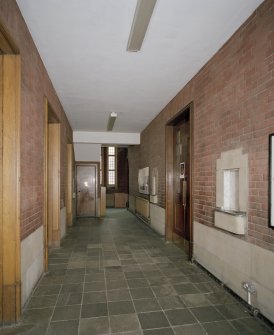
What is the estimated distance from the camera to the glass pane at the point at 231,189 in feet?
9.48

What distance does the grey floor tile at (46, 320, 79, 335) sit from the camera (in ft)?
6.98

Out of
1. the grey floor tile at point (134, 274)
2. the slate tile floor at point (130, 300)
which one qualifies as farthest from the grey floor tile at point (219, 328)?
the grey floor tile at point (134, 274)

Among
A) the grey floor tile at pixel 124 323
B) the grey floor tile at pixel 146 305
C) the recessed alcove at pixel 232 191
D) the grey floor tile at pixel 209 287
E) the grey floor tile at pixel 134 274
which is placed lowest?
the grey floor tile at pixel 134 274

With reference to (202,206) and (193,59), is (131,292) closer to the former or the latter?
(202,206)

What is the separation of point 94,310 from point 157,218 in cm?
380

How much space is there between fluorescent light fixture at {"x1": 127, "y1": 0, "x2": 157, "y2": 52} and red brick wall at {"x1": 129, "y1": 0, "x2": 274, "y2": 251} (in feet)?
3.62

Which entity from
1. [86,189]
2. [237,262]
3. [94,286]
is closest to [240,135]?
[237,262]

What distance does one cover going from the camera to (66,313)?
2.44 m

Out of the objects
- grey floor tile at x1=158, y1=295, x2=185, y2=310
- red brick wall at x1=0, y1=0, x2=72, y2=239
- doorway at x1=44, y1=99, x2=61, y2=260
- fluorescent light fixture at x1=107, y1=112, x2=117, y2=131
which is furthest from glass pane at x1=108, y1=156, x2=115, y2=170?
grey floor tile at x1=158, y1=295, x2=185, y2=310

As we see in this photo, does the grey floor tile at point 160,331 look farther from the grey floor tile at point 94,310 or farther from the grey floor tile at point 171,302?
the grey floor tile at point 94,310

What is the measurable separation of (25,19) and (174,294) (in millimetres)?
3595

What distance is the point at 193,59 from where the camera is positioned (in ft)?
11.0

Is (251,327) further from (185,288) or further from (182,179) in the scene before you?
(182,179)

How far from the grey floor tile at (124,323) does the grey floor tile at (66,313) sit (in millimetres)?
385
